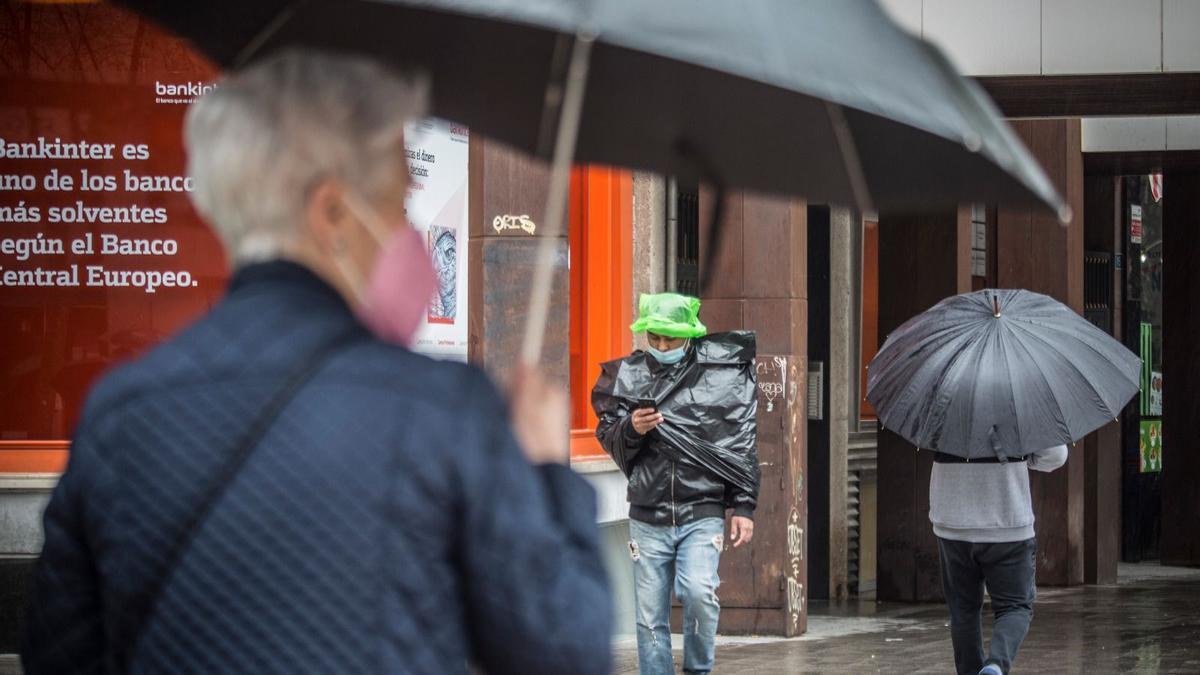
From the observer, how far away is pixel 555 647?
2.19 meters

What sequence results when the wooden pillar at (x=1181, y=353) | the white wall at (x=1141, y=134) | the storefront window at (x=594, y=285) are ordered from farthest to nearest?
the wooden pillar at (x=1181, y=353)
the white wall at (x=1141, y=134)
the storefront window at (x=594, y=285)

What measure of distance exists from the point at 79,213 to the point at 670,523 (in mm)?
3353

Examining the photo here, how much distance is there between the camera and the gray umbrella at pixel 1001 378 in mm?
8383

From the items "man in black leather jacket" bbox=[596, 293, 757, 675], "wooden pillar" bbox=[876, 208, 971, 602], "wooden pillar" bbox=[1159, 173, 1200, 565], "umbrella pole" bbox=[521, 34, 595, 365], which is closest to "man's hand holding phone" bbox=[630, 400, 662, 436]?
"man in black leather jacket" bbox=[596, 293, 757, 675]

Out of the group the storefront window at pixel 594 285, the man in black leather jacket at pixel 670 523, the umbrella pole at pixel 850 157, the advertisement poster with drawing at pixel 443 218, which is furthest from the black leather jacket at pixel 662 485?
the umbrella pole at pixel 850 157

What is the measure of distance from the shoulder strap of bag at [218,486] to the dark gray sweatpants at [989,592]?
271 inches

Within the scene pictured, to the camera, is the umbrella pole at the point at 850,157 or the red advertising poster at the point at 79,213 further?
the red advertising poster at the point at 79,213

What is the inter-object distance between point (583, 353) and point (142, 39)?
12.6 ft

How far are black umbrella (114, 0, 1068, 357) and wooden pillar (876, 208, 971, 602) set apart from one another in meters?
11.3

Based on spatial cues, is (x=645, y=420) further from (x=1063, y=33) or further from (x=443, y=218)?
(x=1063, y=33)

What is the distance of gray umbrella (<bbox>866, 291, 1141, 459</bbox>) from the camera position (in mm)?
8383

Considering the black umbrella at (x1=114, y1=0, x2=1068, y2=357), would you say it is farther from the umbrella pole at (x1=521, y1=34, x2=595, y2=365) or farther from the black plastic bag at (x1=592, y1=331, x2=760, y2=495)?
the black plastic bag at (x1=592, y1=331, x2=760, y2=495)

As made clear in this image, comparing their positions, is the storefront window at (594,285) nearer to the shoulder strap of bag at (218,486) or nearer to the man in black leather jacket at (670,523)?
the man in black leather jacket at (670,523)

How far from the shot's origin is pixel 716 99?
3.31 m
